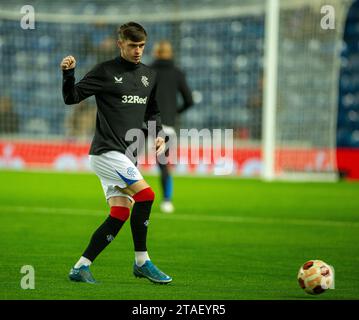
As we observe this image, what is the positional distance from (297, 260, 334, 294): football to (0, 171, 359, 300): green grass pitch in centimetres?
8

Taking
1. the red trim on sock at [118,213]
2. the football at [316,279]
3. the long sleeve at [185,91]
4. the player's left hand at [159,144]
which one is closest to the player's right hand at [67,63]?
the player's left hand at [159,144]

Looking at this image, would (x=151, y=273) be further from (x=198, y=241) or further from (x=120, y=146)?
(x=198, y=241)

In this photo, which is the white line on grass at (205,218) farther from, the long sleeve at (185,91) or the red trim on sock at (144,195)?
the red trim on sock at (144,195)

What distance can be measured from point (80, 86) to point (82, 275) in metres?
1.37

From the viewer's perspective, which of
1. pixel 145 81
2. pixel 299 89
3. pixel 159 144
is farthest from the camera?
pixel 299 89

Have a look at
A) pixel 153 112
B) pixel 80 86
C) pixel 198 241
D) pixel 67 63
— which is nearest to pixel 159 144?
pixel 153 112

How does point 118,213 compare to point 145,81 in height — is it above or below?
below

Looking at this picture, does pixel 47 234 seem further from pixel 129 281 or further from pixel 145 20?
pixel 145 20

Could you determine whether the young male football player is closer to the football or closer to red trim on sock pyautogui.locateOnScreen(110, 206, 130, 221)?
red trim on sock pyautogui.locateOnScreen(110, 206, 130, 221)

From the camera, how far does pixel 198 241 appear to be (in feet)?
33.7

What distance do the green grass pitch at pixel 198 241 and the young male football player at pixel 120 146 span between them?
24cm

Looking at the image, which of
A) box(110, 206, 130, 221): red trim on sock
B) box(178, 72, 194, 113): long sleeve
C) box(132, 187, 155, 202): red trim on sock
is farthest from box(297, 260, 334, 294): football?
box(178, 72, 194, 113): long sleeve

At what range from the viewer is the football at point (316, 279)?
6.75m

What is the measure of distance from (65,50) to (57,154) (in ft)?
7.87
